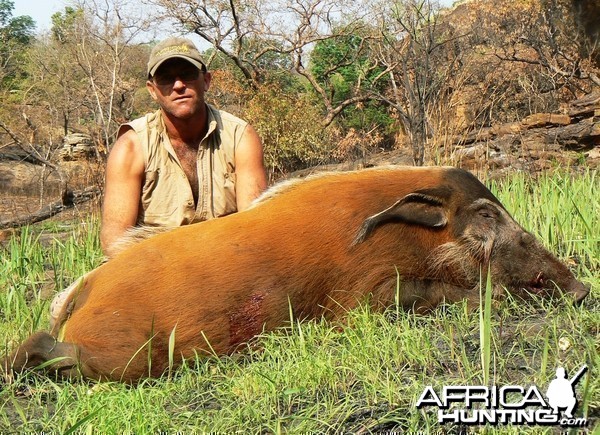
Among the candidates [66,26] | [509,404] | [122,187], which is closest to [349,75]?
[66,26]

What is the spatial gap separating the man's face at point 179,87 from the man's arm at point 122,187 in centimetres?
34

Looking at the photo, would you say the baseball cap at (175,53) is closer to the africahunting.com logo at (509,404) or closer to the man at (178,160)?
the man at (178,160)

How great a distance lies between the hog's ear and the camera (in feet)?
11.3

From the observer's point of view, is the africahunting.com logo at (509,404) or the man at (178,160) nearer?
the africahunting.com logo at (509,404)

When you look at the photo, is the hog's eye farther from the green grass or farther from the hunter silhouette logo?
the hunter silhouette logo

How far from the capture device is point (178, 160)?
4.78 metres

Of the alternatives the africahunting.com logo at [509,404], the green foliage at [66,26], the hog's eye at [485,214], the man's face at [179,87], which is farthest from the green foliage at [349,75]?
the africahunting.com logo at [509,404]

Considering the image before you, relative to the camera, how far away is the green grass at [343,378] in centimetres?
238

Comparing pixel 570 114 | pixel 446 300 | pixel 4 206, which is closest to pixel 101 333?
pixel 446 300

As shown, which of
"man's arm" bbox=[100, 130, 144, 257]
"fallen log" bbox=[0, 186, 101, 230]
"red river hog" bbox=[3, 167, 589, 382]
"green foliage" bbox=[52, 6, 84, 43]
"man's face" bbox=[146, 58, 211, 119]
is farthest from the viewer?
"green foliage" bbox=[52, 6, 84, 43]

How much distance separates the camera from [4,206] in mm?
15797

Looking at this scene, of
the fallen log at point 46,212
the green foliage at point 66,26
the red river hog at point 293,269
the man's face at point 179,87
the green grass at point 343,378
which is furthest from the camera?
the green foliage at point 66,26

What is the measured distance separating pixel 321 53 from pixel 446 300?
26.1m

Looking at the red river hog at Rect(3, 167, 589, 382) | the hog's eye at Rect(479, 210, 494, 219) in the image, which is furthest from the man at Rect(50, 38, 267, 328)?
the hog's eye at Rect(479, 210, 494, 219)
